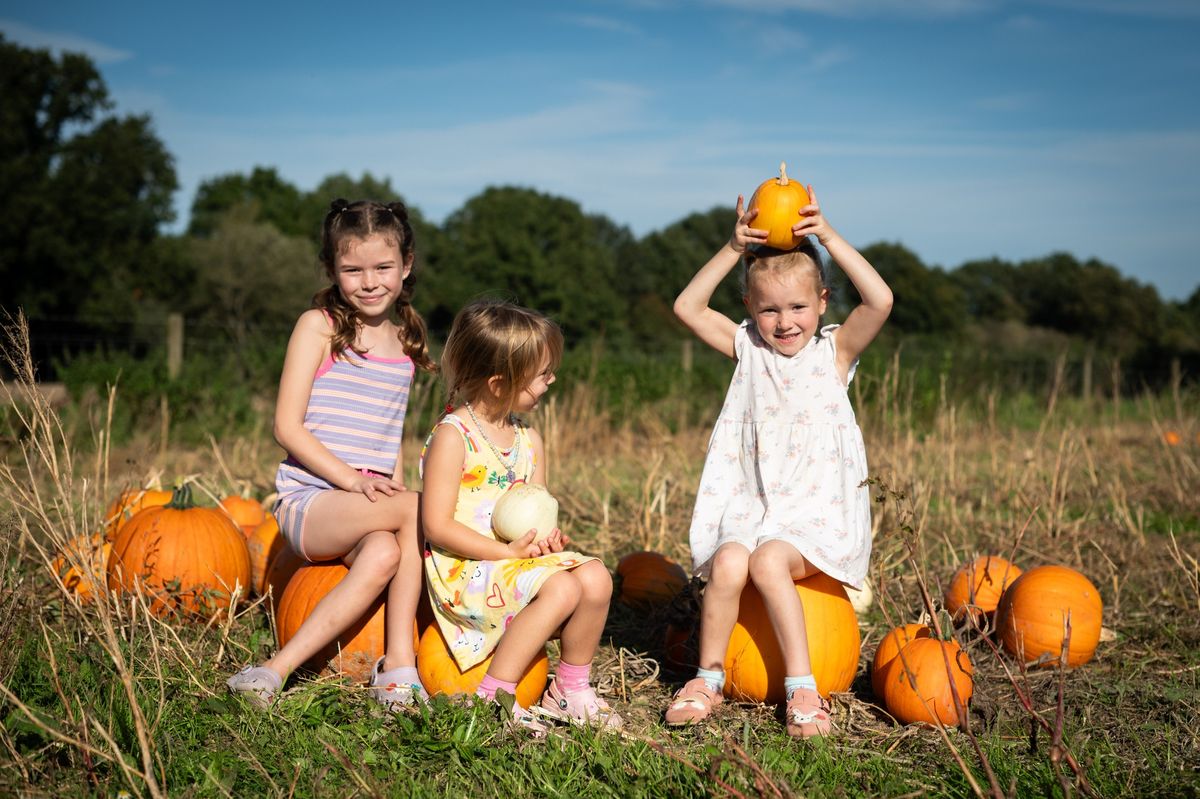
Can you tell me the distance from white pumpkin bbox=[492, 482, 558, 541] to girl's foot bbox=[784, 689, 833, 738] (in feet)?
3.15

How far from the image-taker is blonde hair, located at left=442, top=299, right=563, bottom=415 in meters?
3.21

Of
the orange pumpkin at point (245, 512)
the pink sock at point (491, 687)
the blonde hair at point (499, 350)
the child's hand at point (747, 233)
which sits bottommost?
the pink sock at point (491, 687)

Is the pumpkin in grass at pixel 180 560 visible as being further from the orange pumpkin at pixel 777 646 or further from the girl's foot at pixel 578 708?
the orange pumpkin at pixel 777 646

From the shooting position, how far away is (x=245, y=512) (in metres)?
4.82

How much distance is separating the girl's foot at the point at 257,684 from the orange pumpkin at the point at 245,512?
1.62 metres

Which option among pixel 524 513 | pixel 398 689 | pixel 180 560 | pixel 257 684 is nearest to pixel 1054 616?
pixel 524 513

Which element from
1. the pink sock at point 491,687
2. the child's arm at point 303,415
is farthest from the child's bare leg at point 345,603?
the pink sock at point 491,687

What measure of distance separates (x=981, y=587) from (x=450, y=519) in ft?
7.91

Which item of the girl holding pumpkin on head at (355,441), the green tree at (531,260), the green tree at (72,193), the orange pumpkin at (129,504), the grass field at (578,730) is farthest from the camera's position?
the green tree at (531,260)

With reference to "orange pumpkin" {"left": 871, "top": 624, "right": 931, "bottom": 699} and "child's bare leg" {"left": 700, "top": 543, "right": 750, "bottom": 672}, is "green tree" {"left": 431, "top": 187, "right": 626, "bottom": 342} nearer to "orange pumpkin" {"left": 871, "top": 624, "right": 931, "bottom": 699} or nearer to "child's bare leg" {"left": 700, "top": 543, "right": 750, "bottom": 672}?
"orange pumpkin" {"left": 871, "top": 624, "right": 931, "bottom": 699}

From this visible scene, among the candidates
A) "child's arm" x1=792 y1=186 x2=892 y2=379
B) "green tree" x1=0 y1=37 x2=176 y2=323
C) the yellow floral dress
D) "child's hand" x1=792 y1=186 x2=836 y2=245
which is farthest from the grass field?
"green tree" x1=0 y1=37 x2=176 y2=323

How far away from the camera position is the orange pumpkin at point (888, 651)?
335 centimetres

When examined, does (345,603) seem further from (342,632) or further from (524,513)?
(524,513)

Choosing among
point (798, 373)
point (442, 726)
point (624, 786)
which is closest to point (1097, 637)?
point (798, 373)
